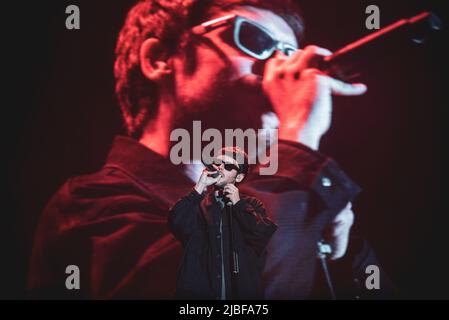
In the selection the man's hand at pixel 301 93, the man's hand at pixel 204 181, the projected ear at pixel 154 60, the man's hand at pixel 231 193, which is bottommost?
the man's hand at pixel 231 193

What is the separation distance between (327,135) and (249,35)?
71cm

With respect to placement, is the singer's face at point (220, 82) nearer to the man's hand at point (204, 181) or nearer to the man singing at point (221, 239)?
the man singing at point (221, 239)

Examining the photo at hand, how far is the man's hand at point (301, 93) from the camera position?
3162 mm

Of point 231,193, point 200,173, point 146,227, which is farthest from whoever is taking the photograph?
point 200,173

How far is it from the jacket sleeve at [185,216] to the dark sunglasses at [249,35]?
1.02 m

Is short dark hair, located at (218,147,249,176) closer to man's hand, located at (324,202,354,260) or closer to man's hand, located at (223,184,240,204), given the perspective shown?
man's hand, located at (223,184,240,204)

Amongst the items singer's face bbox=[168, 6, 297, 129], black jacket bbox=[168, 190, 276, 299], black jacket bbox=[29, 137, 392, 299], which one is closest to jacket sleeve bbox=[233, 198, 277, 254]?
black jacket bbox=[168, 190, 276, 299]

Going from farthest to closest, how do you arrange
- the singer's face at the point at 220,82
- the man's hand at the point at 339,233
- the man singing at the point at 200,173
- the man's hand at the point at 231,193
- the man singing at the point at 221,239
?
the singer's face at the point at 220,82 < the man's hand at the point at 339,233 < the man singing at the point at 200,173 < the man singing at the point at 221,239 < the man's hand at the point at 231,193

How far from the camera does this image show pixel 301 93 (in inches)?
126

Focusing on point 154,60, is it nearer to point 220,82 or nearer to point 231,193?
point 220,82

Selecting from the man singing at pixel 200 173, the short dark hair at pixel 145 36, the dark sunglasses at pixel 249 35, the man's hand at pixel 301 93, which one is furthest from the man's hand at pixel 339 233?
the short dark hair at pixel 145 36

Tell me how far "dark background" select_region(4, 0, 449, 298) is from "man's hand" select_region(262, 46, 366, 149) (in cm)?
8

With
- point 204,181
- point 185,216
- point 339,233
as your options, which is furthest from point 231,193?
point 339,233
